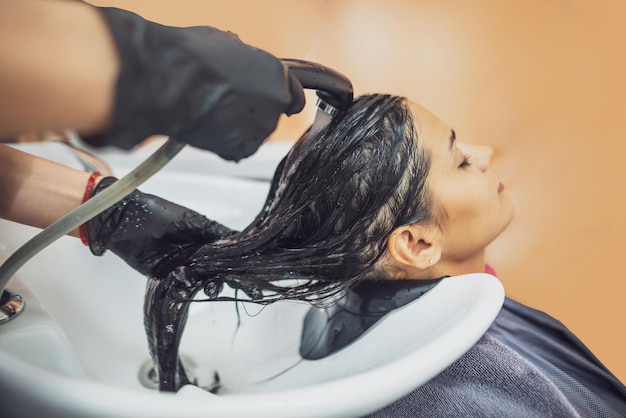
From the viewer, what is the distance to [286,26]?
0.78 meters

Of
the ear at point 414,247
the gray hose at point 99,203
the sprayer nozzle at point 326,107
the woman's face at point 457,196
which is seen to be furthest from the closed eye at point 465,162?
the gray hose at point 99,203

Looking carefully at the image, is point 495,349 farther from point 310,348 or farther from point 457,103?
point 457,103

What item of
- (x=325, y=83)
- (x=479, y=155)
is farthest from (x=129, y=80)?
(x=479, y=155)

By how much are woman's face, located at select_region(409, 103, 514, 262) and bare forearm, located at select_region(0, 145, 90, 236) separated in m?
0.46

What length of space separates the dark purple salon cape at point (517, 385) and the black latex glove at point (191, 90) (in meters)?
0.44

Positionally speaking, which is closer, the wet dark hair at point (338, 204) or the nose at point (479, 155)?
the wet dark hair at point (338, 204)

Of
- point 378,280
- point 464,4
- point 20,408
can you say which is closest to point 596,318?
point 378,280

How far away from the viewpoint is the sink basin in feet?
1.32

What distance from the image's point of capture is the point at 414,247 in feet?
2.15

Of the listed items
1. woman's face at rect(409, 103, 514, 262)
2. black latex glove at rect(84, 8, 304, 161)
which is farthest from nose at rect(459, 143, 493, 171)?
black latex glove at rect(84, 8, 304, 161)

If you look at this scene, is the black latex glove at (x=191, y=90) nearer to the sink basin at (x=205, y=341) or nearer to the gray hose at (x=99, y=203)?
the gray hose at (x=99, y=203)

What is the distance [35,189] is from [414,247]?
1.61 ft

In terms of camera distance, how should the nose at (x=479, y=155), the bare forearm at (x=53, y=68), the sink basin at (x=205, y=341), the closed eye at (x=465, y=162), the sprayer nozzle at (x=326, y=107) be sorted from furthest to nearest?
the nose at (x=479, y=155)
the closed eye at (x=465, y=162)
the sprayer nozzle at (x=326, y=107)
the sink basin at (x=205, y=341)
the bare forearm at (x=53, y=68)

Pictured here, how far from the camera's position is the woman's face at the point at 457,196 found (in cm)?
65
